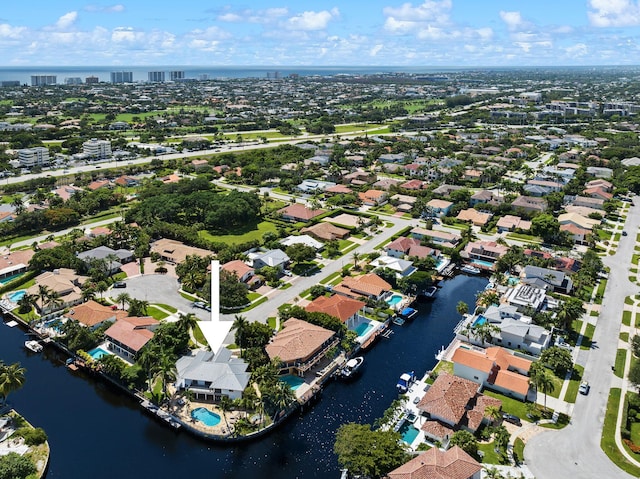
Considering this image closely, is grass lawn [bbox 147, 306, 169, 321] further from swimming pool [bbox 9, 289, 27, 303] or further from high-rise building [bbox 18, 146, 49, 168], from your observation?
high-rise building [bbox 18, 146, 49, 168]

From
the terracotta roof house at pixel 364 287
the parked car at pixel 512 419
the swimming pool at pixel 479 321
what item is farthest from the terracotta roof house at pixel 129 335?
the swimming pool at pixel 479 321

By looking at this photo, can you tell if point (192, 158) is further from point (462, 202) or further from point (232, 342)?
point (232, 342)

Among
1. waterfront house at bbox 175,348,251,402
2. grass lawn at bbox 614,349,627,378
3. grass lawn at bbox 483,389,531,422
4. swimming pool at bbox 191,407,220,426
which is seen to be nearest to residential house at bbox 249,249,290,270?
waterfront house at bbox 175,348,251,402

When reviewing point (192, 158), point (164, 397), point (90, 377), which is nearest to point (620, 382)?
point (164, 397)

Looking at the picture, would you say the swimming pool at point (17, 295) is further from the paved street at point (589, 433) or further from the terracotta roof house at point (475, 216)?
the terracotta roof house at point (475, 216)

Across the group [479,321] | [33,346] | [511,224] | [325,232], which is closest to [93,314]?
[33,346]

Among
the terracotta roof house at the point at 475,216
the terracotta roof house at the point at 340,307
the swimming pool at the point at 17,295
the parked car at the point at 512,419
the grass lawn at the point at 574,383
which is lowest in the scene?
the parked car at the point at 512,419

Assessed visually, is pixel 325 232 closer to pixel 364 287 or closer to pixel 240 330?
pixel 364 287
